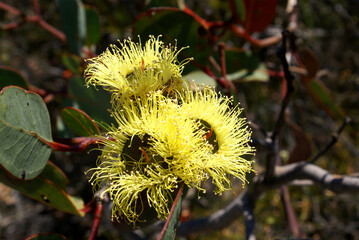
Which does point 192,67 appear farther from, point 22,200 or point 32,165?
point 22,200

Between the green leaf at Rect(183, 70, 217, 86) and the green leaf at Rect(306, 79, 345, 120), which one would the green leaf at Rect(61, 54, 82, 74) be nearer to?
the green leaf at Rect(183, 70, 217, 86)

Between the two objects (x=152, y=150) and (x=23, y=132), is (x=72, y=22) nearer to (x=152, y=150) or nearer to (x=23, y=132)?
(x=23, y=132)

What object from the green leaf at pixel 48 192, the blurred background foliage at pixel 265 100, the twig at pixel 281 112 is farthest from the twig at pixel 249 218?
the green leaf at pixel 48 192

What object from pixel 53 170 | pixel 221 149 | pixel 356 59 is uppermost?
pixel 221 149

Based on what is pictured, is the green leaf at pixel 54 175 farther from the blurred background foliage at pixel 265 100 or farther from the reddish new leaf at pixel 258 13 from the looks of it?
the reddish new leaf at pixel 258 13

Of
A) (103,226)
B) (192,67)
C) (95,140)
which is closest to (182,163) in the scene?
(95,140)

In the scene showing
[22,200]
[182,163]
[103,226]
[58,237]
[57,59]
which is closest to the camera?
[182,163]
